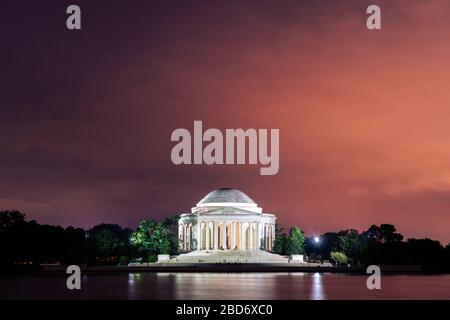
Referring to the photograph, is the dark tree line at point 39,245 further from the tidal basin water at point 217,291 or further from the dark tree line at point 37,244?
the tidal basin water at point 217,291

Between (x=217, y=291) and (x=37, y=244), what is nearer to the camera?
(x=217, y=291)

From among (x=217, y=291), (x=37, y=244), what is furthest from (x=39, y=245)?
(x=217, y=291)

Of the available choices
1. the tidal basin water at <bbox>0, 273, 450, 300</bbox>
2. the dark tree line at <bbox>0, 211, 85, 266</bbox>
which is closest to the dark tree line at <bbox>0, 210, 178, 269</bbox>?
the dark tree line at <bbox>0, 211, 85, 266</bbox>

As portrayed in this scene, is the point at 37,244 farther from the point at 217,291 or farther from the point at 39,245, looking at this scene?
the point at 217,291

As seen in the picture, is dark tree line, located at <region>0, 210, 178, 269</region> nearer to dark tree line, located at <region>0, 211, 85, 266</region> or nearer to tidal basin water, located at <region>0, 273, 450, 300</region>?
dark tree line, located at <region>0, 211, 85, 266</region>

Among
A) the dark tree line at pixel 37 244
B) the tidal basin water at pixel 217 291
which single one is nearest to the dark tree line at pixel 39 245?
the dark tree line at pixel 37 244

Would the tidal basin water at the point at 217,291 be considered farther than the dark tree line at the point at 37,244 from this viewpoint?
No

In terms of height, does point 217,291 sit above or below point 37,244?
below
